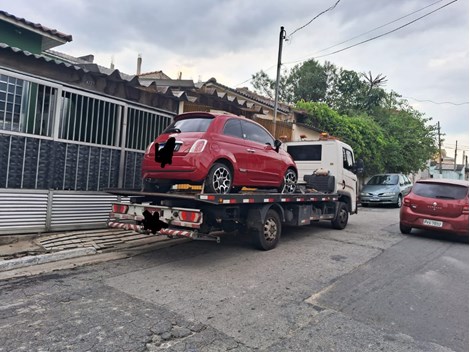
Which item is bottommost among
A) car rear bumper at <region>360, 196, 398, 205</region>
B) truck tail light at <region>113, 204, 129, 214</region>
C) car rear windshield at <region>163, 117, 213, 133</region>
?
truck tail light at <region>113, 204, 129, 214</region>

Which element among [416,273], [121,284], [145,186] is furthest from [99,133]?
[416,273]

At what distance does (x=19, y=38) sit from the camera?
9.28 m

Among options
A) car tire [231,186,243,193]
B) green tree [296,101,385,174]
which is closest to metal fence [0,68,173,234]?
car tire [231,186,243,193]

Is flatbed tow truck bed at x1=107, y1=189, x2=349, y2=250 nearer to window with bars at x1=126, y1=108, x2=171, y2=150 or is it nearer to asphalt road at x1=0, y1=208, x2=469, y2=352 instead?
asphalt road at x1=0, y1=208, x2=469, y2=352

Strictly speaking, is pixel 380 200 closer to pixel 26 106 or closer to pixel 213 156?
pixel 213 156

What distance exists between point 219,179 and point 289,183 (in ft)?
8.11

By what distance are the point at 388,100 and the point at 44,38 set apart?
26.3m

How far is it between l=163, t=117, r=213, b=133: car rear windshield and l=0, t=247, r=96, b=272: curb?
2.44 m

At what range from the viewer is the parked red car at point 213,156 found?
→ 5.16 metres

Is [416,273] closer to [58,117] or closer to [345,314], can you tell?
[345,314]

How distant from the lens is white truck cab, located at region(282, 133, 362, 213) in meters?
8.93

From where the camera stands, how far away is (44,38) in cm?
975

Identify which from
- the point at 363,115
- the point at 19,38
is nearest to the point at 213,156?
the point at 19,38

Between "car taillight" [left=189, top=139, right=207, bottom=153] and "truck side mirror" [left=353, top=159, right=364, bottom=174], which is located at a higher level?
"truck side mirror" [left=353, top=159, right=364, bottom=174]
